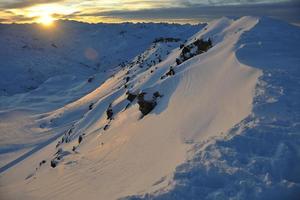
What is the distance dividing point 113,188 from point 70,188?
312cm

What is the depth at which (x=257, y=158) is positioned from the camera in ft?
25.8

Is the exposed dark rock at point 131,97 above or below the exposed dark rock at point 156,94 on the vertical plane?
below

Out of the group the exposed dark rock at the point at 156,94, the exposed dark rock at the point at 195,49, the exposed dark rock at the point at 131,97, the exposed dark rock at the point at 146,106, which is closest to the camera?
the exposed dark rock at the point at 146,106

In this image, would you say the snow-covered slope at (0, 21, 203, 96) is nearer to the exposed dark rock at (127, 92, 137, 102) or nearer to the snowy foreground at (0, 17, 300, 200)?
the exposed dark rock at (127, 92, 137, 102)

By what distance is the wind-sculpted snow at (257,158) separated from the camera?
7105 millimetres

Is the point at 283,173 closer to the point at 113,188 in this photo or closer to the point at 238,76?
the point at 113,188

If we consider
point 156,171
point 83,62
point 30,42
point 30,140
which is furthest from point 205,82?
point 30,42

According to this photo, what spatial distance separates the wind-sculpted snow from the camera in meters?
7.11

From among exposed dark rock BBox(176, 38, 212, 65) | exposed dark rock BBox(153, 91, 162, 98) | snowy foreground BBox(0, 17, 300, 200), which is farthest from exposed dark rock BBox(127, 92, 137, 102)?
exposed dark rock BBox(153, 91, 162, 98)

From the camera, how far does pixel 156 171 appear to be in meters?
9.44

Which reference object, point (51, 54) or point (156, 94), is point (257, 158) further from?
point (51, 54)

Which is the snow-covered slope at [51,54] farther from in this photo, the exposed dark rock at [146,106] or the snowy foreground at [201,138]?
the exposed dark rock at [146,106]

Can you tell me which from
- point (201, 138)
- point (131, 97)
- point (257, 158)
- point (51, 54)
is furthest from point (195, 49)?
point (51, 54)

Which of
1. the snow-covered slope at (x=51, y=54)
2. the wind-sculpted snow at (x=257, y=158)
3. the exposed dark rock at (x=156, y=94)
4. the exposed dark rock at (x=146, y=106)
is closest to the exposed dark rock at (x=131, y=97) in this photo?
the exposed dark rock at (x=156, y=94)
